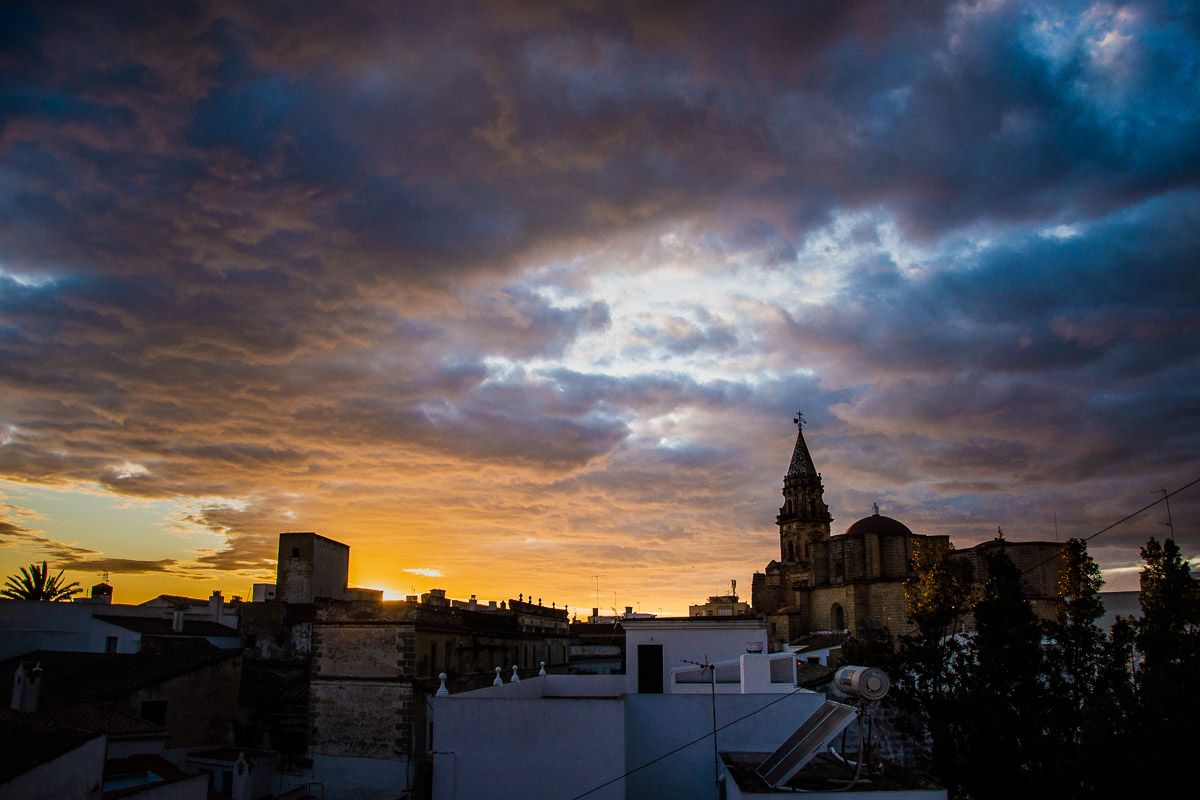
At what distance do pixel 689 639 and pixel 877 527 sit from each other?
4058 cm

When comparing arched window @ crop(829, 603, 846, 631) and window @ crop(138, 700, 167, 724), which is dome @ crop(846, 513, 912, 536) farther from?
window @ crop(138, 700, 167, 724)

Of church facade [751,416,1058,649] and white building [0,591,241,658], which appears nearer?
white building [0,591,241,658]

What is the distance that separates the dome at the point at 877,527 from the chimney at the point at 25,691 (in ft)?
185

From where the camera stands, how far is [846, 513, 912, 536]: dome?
217ft

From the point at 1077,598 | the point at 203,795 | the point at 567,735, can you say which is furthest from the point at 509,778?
the point at 1077,598

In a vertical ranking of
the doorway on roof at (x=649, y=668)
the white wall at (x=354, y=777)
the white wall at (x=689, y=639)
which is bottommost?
the white wall at (x=354, y=777)

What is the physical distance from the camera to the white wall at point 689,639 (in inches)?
1216

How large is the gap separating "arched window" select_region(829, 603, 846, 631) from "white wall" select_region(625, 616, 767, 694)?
121ft

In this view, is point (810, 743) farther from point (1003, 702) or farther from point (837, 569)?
point (837, 569)

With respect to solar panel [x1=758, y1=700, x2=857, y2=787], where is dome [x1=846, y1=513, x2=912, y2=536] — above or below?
above

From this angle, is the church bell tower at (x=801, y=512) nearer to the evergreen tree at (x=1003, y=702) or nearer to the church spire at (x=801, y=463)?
the church spire at (x=801, y=463)

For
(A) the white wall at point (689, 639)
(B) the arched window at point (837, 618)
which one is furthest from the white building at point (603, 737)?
(B) the arched window at point (837, 618)

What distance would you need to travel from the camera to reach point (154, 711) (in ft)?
→ 101

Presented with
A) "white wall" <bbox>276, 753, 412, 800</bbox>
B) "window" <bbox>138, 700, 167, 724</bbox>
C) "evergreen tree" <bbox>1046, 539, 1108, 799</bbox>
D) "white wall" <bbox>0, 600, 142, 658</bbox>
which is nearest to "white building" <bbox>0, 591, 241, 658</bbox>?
"white wall" <bbox>0, 600, 142, 658</bbox>
